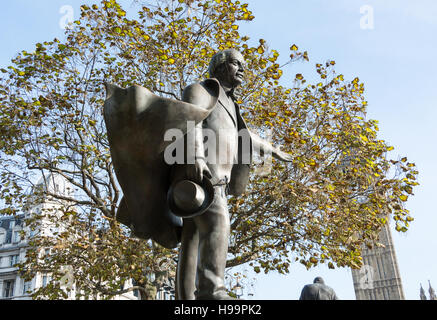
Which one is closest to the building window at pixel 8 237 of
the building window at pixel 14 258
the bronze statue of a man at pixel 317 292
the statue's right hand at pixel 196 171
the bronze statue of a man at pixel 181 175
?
the building window at pixel 14 258

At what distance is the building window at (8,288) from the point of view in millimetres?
48016

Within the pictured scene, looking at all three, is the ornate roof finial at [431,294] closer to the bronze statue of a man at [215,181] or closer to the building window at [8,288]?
the building window at [8,288]

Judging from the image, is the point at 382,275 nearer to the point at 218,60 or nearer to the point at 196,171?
the point at 218,60

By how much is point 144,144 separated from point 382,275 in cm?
8505

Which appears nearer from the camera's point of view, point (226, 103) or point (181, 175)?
point (181, 175)

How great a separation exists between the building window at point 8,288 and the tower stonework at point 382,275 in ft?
181

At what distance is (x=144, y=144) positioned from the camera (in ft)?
11.4

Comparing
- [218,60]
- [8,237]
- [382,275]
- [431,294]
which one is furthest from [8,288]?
[431,294]

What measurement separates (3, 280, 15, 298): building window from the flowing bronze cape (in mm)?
51053

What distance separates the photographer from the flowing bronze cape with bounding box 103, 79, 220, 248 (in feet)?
11.2

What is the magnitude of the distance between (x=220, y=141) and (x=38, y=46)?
32.3 ft

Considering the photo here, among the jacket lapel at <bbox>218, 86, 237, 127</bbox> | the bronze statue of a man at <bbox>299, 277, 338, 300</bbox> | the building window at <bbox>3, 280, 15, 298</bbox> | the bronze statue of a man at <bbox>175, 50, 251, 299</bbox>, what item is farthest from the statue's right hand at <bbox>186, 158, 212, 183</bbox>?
the building window at <bbox>3, 280, 15, 298</bbox>
